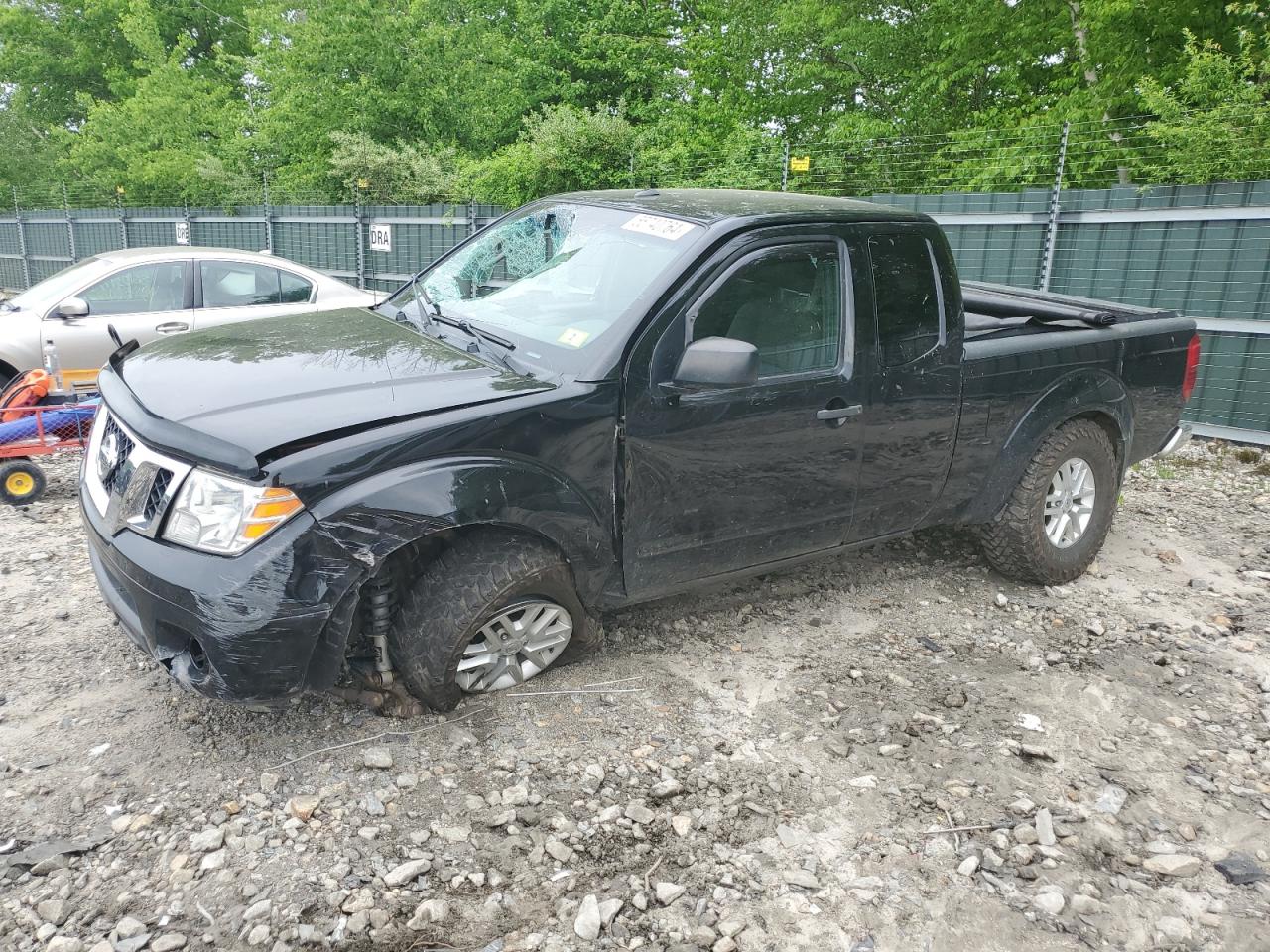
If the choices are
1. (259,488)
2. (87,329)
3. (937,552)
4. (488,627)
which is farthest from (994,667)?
(87,329)

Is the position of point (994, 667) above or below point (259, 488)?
below

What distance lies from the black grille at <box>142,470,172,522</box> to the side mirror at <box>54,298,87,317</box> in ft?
17.6

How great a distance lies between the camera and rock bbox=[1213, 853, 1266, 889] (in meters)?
2.88

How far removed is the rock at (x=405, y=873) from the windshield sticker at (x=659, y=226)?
2.38m

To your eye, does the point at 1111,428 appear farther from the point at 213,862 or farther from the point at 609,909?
the point at 213,862

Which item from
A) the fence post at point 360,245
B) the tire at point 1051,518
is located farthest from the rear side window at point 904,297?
the fence post at point 360,245

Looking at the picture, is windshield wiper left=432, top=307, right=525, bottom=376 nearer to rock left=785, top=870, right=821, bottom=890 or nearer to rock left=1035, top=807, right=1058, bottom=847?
rock left=785, top=870, right=821, bottom=890

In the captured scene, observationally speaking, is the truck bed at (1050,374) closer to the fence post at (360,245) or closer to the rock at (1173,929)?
the rock at (1173,929)

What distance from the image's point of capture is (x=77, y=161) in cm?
2955

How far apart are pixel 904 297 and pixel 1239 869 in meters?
2.43

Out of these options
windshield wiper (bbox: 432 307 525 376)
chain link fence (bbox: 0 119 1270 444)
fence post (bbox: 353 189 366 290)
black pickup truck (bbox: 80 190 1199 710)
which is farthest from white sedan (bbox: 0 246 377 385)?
fence post (bbox: 353 189 366 290)

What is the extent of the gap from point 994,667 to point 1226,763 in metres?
0.93

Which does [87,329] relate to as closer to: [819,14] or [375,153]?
[375,153]

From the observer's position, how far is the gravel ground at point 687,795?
2604mm
